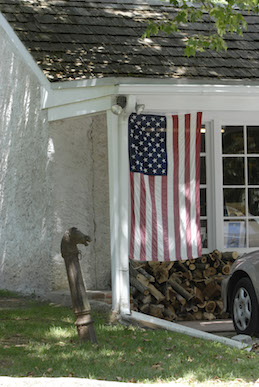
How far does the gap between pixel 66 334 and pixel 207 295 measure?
3.24m

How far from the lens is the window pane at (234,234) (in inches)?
474

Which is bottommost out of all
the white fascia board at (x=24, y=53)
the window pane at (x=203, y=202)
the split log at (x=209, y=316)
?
the split log at (x=209, y=316)

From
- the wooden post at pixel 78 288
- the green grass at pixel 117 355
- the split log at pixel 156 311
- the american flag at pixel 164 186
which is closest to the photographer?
the green grass at pixel 117 355

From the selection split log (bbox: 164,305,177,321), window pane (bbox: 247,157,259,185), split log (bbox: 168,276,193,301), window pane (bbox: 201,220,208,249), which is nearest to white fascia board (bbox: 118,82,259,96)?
window pane (bbox: 247,157,259,185)

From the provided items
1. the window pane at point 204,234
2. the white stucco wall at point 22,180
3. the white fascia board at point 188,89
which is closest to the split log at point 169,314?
the window pane at point 204,234

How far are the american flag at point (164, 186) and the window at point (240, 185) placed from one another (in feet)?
6.28

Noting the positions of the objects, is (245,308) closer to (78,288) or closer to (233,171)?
(78,288)

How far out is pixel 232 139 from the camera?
1212 cm

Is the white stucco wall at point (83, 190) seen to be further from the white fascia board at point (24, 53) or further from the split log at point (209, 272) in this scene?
the split log at point (209, 272)

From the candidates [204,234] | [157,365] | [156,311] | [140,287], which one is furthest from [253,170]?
[157,365]

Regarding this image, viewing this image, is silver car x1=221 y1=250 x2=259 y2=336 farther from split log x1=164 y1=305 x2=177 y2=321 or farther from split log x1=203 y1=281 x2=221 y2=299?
split log x1=203 y1=281 x2=221 y2=299

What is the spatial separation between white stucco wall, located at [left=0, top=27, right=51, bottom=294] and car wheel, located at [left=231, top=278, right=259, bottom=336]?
3.07 m

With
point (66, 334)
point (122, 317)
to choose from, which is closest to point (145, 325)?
point (122, 317)

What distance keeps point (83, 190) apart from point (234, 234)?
8.03 feet
